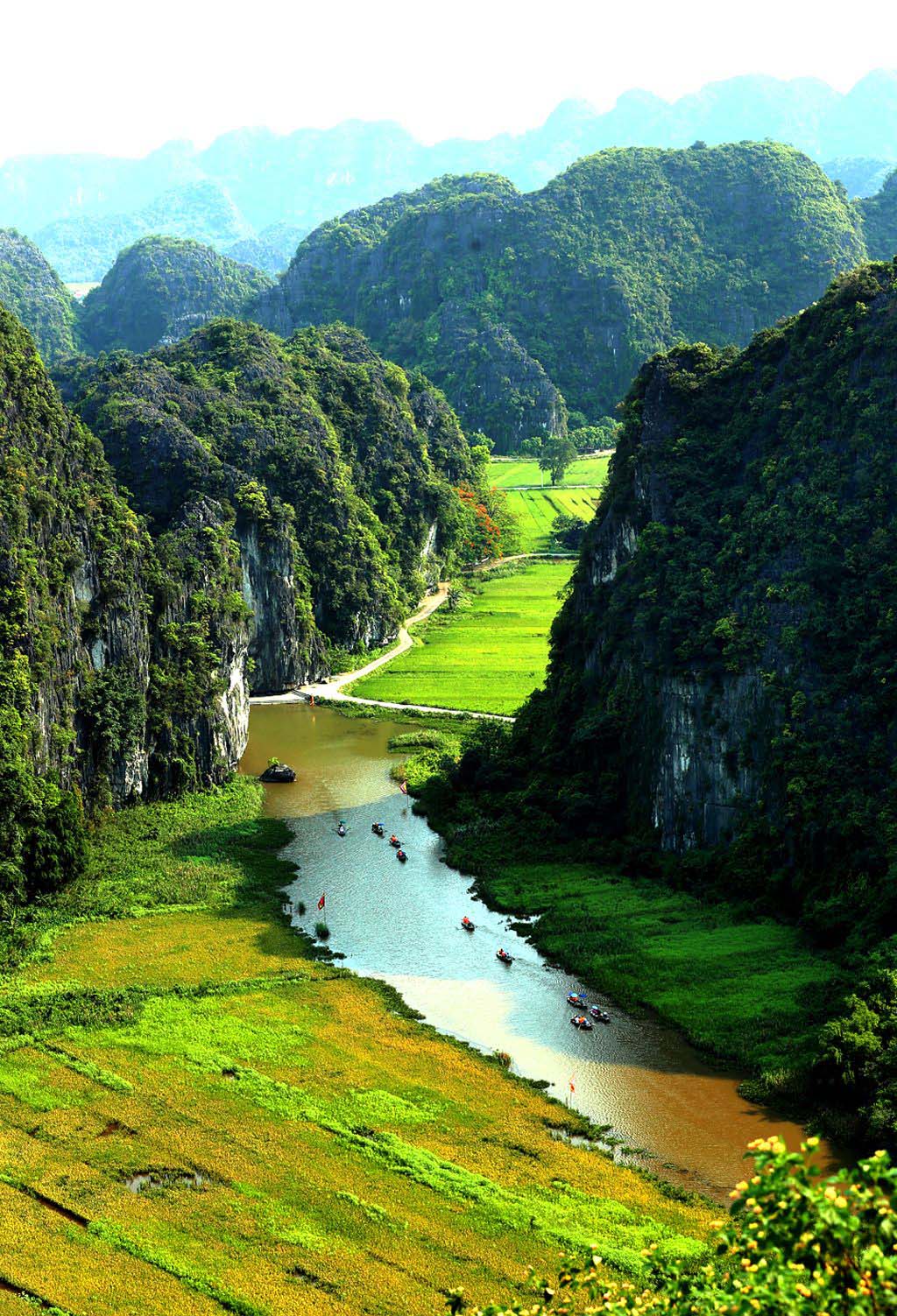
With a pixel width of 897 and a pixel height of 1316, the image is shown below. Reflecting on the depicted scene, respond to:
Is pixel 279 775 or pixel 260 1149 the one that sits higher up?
pixel 279 775

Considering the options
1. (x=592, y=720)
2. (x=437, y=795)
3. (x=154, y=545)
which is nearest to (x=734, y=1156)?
(x=592, y=720)

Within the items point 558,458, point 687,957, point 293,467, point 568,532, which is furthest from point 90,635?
point 558,458

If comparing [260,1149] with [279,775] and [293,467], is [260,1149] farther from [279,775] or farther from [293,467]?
[293,467]

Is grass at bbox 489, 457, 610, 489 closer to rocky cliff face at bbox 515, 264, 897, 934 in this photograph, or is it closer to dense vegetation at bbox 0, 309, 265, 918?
dense vegetation at bbox 0, 309, 265, 918

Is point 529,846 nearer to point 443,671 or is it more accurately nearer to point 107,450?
point 443,671

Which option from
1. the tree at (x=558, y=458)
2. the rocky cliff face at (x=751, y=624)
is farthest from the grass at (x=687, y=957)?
the tree at (x=558, y=458)

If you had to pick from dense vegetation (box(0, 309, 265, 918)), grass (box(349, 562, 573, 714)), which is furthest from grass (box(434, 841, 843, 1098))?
grass (box(349, 562, 573, 714))
